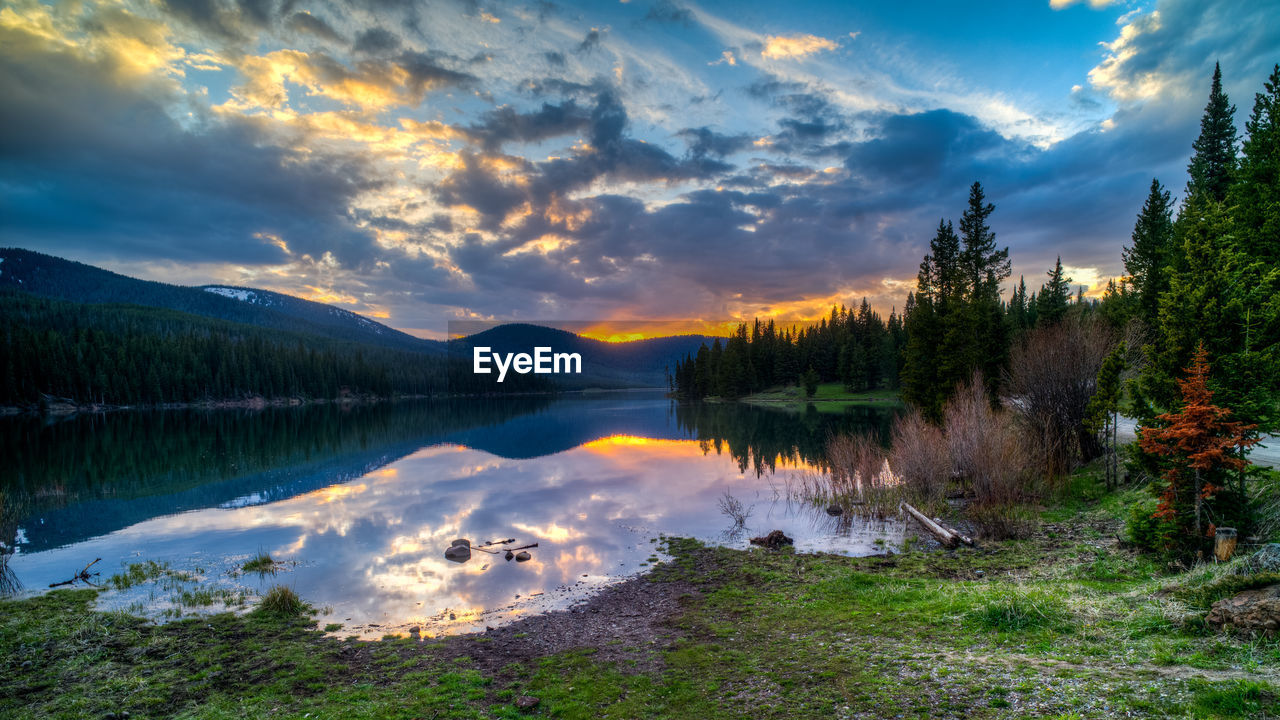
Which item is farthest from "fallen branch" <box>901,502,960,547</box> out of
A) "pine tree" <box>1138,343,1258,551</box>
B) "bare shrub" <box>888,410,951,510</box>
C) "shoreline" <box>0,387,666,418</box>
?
"shoreline" <box>0,387,666,418</box>

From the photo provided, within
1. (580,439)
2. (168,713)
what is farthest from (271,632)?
(580,439)

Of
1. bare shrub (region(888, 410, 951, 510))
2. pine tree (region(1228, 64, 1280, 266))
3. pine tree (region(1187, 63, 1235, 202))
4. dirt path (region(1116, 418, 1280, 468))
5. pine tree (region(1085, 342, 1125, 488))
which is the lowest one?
bare shrub (region(888, 410, 951, 510))

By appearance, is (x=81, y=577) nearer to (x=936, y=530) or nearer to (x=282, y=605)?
(x=282, y=605)

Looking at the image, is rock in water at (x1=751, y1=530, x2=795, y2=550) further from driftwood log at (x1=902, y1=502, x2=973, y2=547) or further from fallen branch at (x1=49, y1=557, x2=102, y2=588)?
fallen branch at (x1=49, y1=557, x2=102, y2=588)

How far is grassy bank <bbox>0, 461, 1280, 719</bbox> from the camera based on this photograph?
7.34 m

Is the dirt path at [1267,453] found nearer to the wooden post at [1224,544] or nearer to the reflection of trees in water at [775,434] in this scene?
the wooden post at [1224,544]

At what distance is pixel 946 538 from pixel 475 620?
52.7ft

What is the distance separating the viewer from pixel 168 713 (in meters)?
9.18

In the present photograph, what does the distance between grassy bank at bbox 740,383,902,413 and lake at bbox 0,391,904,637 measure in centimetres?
4802

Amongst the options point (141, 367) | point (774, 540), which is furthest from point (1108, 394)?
point (141, 367)

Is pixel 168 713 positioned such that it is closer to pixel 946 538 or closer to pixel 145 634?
pixel 145 634

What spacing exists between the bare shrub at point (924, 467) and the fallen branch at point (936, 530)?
240 cm

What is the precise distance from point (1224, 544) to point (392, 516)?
29953mm

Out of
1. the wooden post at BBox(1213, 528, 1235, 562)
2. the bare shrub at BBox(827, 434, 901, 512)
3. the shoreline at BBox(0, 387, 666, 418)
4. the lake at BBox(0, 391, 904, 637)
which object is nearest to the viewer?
the wooden post at BBox(1213, 528, 1235, 562)
